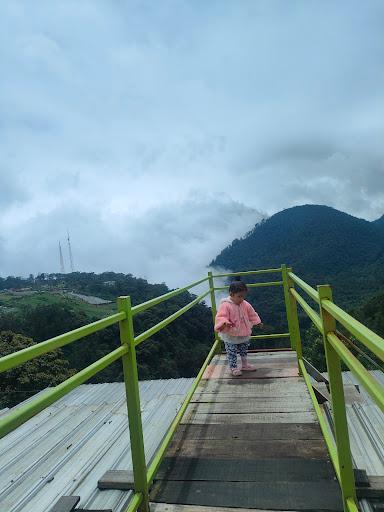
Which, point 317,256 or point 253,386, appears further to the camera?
point 317,256

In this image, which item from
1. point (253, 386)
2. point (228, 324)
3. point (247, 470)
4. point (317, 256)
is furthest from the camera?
point (317, 256)

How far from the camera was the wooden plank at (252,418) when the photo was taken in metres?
2.92

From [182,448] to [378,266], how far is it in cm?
7609

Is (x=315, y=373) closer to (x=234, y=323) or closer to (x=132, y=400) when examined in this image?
(x=234, y=323)

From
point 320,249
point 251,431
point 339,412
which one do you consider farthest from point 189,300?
point 320,249

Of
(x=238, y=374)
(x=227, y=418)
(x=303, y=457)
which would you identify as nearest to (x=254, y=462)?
(x=303, y=457)

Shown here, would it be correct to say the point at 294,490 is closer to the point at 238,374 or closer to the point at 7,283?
the point at 238,374

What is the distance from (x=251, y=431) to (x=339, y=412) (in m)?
1.32

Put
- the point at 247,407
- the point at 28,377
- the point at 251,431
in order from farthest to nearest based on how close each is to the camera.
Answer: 1. the point at 28,377
2. the point at 247,407
3. the point at 251,431

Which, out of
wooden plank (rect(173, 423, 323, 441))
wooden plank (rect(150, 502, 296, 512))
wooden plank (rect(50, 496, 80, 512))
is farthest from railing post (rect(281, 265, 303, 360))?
wooden plank (rect(50, 496, 80, 512))

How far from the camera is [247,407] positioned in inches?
127

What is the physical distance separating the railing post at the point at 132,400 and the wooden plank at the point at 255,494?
232 mm

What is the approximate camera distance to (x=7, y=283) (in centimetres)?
7075

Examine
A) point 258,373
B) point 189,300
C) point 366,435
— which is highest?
point 258,373
